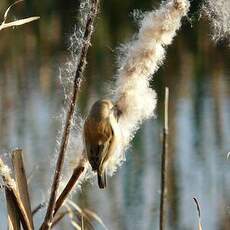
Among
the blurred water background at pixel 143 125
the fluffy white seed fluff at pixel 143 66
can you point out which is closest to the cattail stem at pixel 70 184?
the fluffy white seed fluff at pixel 143 66

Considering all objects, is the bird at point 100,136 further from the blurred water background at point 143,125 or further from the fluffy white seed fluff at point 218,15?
the blurred water background at point 143,125

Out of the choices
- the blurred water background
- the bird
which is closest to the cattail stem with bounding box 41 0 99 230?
the bird

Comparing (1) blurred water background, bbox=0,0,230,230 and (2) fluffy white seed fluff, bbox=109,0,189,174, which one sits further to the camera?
(1) blurred water background, bbox=0,0,230,230

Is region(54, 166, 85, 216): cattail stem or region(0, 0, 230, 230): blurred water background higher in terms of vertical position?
region(0, 0, 230, 230): blurred water background

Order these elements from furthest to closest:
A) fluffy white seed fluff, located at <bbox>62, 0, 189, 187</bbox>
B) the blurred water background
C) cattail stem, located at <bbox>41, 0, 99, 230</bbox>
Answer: the blurred water background < fluffy white seed fluff, located at <bbox>62, 0, 189, 187</bbox> < cattail stem, located at <bbox>41, 0, 99, 230</bbox>

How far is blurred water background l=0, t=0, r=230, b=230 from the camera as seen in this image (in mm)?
5852

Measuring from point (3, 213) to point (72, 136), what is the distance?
324 centimetres

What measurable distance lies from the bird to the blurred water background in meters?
1.69

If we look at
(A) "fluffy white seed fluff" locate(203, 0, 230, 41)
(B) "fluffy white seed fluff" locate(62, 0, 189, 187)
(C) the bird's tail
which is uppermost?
(A) "fluffy white seed fluff" locate(203, 0, 230, 41)

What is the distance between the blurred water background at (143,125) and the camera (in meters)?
5.85

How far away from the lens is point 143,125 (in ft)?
26.3

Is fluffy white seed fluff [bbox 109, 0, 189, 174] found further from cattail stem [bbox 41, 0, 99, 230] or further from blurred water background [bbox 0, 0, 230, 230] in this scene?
blurred water background [bbox 0, 0, 230, 230]

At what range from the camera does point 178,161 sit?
23.0 ft

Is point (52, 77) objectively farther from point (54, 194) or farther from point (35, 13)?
point (54, 194)
